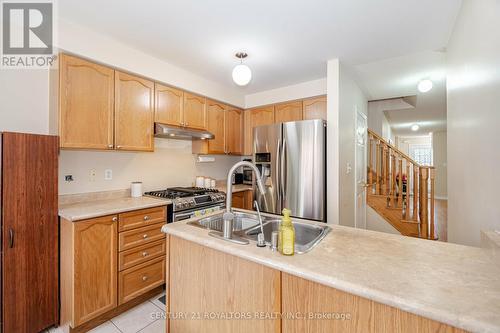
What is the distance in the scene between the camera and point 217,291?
3.79ft

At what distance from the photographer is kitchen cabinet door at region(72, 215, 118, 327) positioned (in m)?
1.71

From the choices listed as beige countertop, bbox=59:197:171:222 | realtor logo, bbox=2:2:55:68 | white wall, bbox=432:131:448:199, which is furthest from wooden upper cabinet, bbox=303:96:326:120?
white wall, bbox=432:131:448:199

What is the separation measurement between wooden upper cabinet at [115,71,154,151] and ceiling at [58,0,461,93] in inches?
14.3

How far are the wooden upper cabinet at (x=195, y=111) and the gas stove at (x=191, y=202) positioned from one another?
2.91 ft

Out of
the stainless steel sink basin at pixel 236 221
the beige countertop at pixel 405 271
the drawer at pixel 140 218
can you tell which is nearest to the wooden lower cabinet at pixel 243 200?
the drawer at pixel 140 218

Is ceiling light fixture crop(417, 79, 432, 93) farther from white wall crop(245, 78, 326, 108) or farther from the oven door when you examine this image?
the oven door

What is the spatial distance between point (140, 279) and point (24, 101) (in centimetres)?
183

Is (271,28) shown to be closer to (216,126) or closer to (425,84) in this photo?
(216,126)

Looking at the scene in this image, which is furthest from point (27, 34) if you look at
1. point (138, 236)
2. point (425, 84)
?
point (425, 84)

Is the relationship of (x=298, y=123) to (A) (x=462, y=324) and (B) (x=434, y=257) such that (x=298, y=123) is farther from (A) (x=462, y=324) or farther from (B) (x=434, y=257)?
(A) (x=462, y=324)

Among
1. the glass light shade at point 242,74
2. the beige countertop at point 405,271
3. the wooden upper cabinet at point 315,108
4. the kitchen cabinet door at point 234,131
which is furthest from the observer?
the kitchen cabinet door at point 234,131

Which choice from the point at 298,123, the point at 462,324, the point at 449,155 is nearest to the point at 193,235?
the point at 462,324

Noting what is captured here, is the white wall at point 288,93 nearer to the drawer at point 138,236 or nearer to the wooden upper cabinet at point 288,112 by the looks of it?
the wooden upper cabinet at point 288,112

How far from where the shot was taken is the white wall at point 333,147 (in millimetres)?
2516
